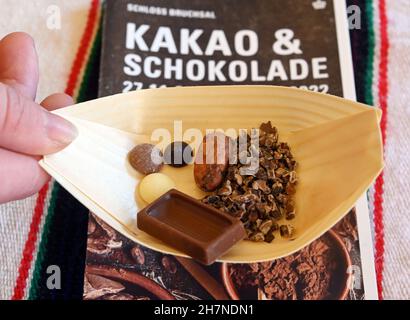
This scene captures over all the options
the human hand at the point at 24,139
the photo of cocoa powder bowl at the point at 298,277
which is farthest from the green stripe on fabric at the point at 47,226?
the photo of cocoa powder bowl at the point at 298,277

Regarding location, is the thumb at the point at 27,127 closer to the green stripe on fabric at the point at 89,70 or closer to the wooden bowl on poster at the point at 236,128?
the wooden bowl on poster at the point at 236,128

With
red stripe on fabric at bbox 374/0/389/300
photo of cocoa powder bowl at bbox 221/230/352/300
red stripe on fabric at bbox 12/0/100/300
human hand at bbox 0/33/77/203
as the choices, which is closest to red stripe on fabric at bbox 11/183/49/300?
red stripe on fabric at bbox 12/0/100/300

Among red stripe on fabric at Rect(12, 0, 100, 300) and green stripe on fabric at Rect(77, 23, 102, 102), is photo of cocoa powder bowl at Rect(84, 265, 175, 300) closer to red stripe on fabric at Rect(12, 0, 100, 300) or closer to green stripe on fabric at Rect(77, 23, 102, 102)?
red stripe on fabric at Rect(12, 0, 100, 300)

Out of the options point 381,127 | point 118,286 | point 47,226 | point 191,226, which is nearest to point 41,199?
point 47,226

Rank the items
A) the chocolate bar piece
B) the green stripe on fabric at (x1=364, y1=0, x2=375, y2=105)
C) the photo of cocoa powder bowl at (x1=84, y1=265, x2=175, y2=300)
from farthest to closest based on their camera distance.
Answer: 1. the green stripe on fabric at (x1=364, y1=0, x2=375, y2=105)
2. the photo of cocoa powder bowl at (x1=84, y1=265, x2=175, y2=300)
3. the chocolate bar piece

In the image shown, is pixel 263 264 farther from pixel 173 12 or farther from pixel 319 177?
pixel 173 12

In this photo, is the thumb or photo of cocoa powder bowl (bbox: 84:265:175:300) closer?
the thumb

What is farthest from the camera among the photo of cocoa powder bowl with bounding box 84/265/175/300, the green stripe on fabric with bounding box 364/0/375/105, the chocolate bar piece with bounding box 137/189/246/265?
the green stripe on fabric with bounding box 364/0/375/105

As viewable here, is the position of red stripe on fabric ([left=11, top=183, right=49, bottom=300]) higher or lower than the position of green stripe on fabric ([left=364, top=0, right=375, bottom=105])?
lower
